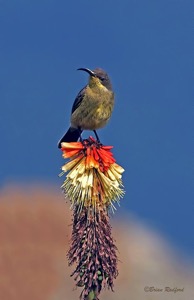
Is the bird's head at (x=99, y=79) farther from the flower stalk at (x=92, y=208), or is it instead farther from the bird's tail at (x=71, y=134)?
the flower stalk at (x=92, y=208)

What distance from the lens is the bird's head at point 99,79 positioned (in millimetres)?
9453

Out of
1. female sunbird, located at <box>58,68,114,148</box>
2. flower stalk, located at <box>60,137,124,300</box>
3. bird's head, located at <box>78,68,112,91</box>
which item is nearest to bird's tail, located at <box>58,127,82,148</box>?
female sunbird, located at <box>58,68,114,148</box>

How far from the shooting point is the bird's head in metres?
9.45

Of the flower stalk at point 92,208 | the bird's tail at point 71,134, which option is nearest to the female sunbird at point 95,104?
the bird's tail at point 71,134

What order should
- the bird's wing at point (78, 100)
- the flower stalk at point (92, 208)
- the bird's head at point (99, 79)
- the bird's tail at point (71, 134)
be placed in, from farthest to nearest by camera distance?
the bird's tail at point (71, 134) < the bird's wing at point (78, 100) < the bird's head at point (99, 79) < the flower stalk at point (92, 208)

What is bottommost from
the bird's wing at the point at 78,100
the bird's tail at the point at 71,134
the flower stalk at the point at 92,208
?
the flower stalk at the point at 92,208

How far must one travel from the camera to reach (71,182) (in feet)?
22.7

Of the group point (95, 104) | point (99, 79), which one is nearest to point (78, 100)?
point (95, 104)

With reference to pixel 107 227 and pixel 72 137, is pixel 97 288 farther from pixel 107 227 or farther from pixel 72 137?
pixel 72 137

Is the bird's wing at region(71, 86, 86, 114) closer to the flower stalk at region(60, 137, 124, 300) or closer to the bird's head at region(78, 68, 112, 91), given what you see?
the bird's head at region(78, 68, 112, 91)

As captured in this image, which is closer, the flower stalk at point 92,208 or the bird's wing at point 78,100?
the flower stalk at point 92,208

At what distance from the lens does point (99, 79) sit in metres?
9.56

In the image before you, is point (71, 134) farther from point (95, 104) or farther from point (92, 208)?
point (92, 208)

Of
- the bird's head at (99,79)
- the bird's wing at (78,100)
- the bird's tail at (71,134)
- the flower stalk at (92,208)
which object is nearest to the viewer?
the flower stalk at (92,208)
